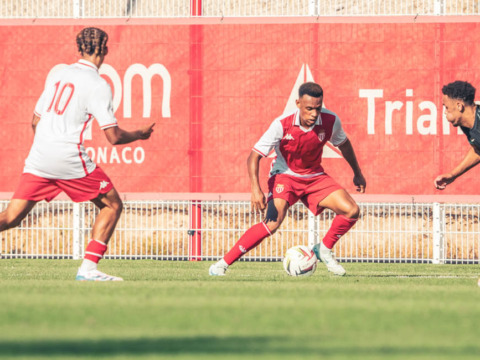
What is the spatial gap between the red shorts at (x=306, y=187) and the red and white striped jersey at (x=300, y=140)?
71 millimetres

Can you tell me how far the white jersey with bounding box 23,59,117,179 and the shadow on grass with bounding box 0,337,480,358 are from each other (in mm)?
4268

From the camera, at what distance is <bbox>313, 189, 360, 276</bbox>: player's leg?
11.7 meters

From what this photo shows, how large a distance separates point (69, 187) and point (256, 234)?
212 cm

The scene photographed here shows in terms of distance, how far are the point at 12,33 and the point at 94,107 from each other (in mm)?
6332

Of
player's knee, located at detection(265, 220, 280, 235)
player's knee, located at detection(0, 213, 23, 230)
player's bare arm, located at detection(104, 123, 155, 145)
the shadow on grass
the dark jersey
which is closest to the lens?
the shadow on grass

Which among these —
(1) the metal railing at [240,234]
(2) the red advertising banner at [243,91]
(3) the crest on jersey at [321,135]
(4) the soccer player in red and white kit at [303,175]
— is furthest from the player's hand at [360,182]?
(1) the metal railing at [240,234]

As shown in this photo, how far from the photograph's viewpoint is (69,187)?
10125 millimetres

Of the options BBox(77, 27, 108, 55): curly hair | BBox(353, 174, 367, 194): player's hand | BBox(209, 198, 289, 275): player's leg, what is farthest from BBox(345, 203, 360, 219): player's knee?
BBox(77, 27, 108, 55): curly hair

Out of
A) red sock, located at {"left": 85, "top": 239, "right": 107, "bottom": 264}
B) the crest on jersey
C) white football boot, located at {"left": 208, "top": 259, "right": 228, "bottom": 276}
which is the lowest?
white football boot, located at {"left": 208, "top": 259, "right": 228, "bottom": 276}

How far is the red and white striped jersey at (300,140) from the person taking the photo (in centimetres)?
1175

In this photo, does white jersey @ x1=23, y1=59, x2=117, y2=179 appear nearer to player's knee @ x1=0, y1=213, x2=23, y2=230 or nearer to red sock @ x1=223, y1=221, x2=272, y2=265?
player's knee @ x1=0, y1=213, x2=23, y2=230

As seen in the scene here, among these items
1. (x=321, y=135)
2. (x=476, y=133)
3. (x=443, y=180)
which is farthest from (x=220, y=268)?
(x=476, y=133)

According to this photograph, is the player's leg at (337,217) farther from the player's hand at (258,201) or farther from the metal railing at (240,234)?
the metal railing at (240,234)

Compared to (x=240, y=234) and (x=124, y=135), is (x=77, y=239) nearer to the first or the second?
(x=240, y=234)
